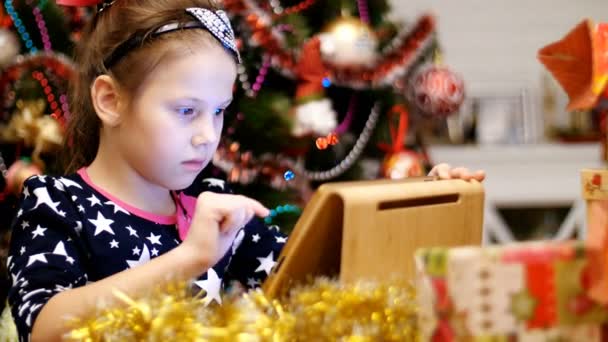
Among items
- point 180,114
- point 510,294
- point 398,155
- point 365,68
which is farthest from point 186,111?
point 398,155

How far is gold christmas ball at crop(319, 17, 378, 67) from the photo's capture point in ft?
5.05

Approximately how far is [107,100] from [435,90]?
1094 millimetres

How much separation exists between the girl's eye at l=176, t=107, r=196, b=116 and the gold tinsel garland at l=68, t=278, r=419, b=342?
0.26 meters

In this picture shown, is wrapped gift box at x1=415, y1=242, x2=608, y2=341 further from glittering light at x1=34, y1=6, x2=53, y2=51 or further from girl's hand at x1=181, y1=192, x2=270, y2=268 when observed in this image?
glittering light at x1=34, y1=6, x2=53, y2=51

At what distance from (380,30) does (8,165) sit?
905 mm

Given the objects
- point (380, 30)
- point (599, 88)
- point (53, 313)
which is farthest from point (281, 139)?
point (599, 88)

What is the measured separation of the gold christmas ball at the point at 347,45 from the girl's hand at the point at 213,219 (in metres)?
0.90

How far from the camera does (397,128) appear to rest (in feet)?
6.06

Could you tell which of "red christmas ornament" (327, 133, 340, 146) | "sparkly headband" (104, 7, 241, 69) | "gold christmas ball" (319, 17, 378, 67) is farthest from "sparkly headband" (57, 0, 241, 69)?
"gold christmas ball" (319, 17, 378, 67)

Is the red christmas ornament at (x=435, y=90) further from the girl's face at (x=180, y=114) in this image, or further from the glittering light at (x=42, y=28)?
the girl's face at (x=180, y=114)

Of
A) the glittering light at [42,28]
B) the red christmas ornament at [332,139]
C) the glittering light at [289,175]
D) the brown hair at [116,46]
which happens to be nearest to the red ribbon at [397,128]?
the glittering light at [289,175]

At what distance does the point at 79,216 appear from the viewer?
2.75 feet

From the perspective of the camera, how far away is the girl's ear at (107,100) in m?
0.86

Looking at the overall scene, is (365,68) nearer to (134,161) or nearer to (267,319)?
(134,161)
